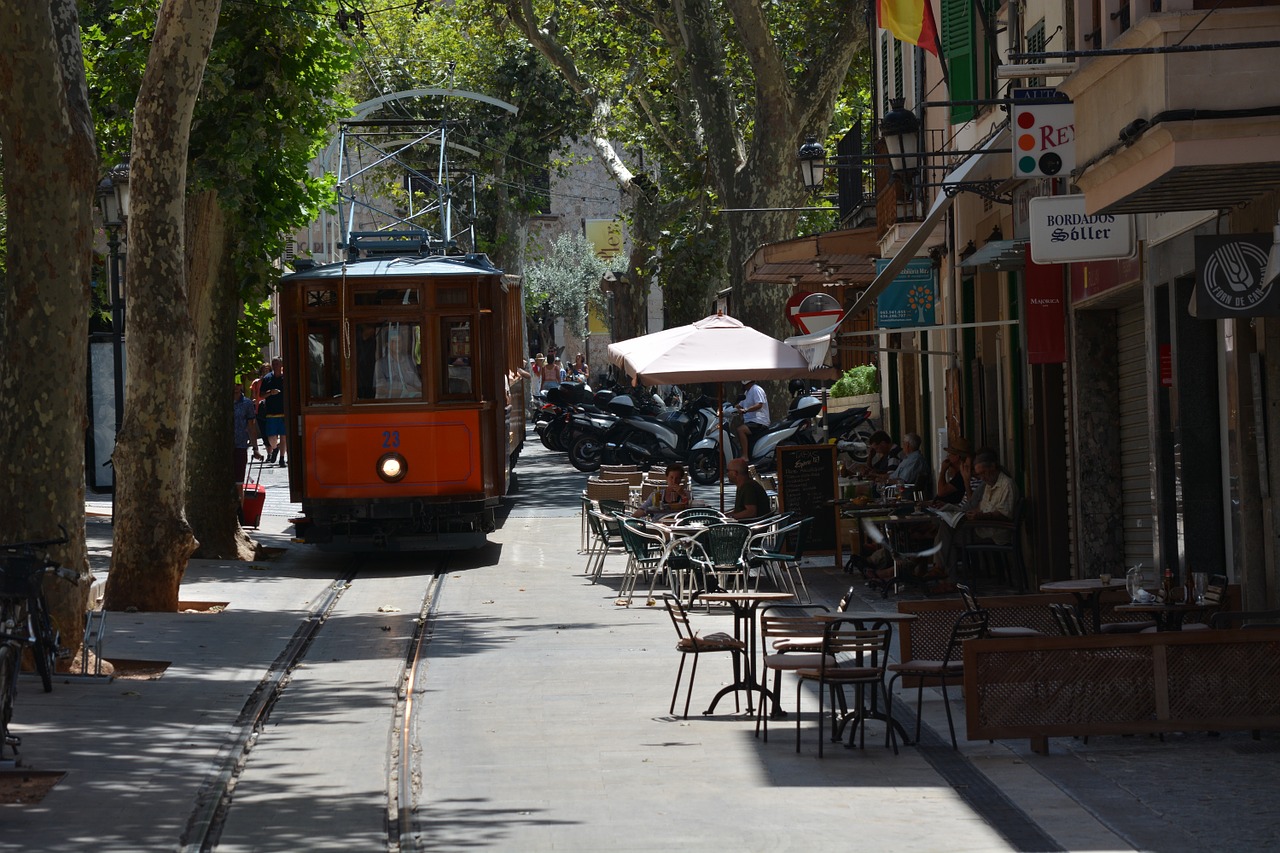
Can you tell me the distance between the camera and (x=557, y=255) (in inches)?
3504

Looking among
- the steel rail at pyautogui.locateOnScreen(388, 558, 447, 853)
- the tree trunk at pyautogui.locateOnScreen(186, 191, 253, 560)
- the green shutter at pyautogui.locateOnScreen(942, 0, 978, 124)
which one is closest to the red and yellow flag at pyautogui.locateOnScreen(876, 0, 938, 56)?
the green shutter at pyautogui.locateOnScreen(942, 0, 978, 124)

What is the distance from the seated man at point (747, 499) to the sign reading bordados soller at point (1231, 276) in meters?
7.47

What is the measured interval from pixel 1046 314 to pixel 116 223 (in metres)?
9.76

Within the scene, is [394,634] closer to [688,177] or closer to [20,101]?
[20,101]

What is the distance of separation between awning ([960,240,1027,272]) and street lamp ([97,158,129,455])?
804 cm

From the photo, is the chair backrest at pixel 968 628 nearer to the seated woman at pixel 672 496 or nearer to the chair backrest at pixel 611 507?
the chair backrest at pixel 611 507

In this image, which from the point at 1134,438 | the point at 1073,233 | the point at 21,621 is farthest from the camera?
the point at 1134,438

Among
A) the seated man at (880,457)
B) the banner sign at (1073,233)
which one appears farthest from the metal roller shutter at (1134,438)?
the seated man at (880,457)

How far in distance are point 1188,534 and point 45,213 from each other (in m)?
7.64

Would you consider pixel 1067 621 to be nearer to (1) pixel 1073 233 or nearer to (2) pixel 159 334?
(1) pixel 1073 233

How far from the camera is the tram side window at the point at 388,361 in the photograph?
1942 centimetres

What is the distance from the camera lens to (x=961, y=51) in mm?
20500

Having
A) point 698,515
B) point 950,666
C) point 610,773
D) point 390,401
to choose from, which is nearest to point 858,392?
point 390,401

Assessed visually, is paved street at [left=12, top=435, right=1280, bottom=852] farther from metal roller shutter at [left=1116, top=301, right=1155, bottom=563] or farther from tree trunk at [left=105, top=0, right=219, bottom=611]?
metal roller shutter at [left=1116, top=301, right=1155, bottom=563]
